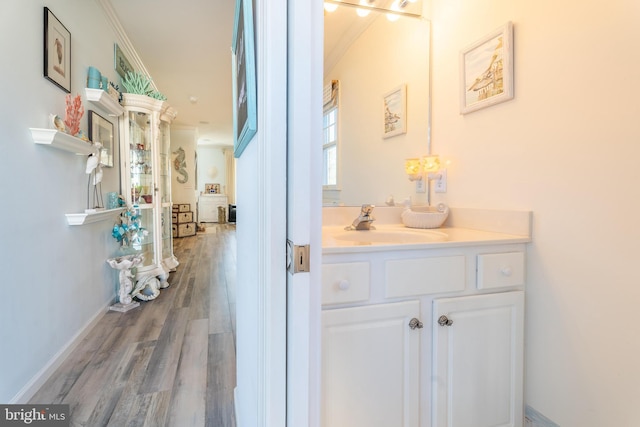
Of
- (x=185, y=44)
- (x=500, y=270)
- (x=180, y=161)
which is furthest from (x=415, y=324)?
(x=180, y=161)

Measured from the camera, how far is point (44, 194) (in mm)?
1691

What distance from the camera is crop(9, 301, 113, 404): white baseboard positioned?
1446mm

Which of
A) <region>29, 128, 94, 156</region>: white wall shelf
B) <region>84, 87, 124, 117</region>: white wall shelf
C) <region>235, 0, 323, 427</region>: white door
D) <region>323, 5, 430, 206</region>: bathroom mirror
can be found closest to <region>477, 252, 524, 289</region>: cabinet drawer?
<region>323, 5, 430, 206</region>: bathroom mirror

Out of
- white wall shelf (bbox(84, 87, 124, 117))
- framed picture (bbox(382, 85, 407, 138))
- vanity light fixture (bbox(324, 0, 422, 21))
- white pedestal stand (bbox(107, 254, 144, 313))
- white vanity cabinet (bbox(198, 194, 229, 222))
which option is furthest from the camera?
white vanity cabinet (bbox(198, 194, 229, 222))

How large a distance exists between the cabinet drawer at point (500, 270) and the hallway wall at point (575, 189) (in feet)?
0.24

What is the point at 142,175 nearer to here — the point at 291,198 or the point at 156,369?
the point at 156,369

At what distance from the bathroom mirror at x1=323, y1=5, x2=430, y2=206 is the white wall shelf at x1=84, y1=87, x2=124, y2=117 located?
178 centimetres

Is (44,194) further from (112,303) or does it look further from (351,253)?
(351,253)

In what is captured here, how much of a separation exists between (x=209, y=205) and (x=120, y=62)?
22.9ft

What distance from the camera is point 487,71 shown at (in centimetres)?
145

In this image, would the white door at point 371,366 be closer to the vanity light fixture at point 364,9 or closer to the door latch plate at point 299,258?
the door latch plate at point 299,258

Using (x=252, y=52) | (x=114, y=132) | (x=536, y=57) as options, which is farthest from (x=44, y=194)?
(x=536, y=57)

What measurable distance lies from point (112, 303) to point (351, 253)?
2.73 metres

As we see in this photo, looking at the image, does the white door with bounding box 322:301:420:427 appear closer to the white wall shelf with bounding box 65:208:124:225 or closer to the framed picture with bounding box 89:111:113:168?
the white wall shelf with bounding box 65:208:124:225
